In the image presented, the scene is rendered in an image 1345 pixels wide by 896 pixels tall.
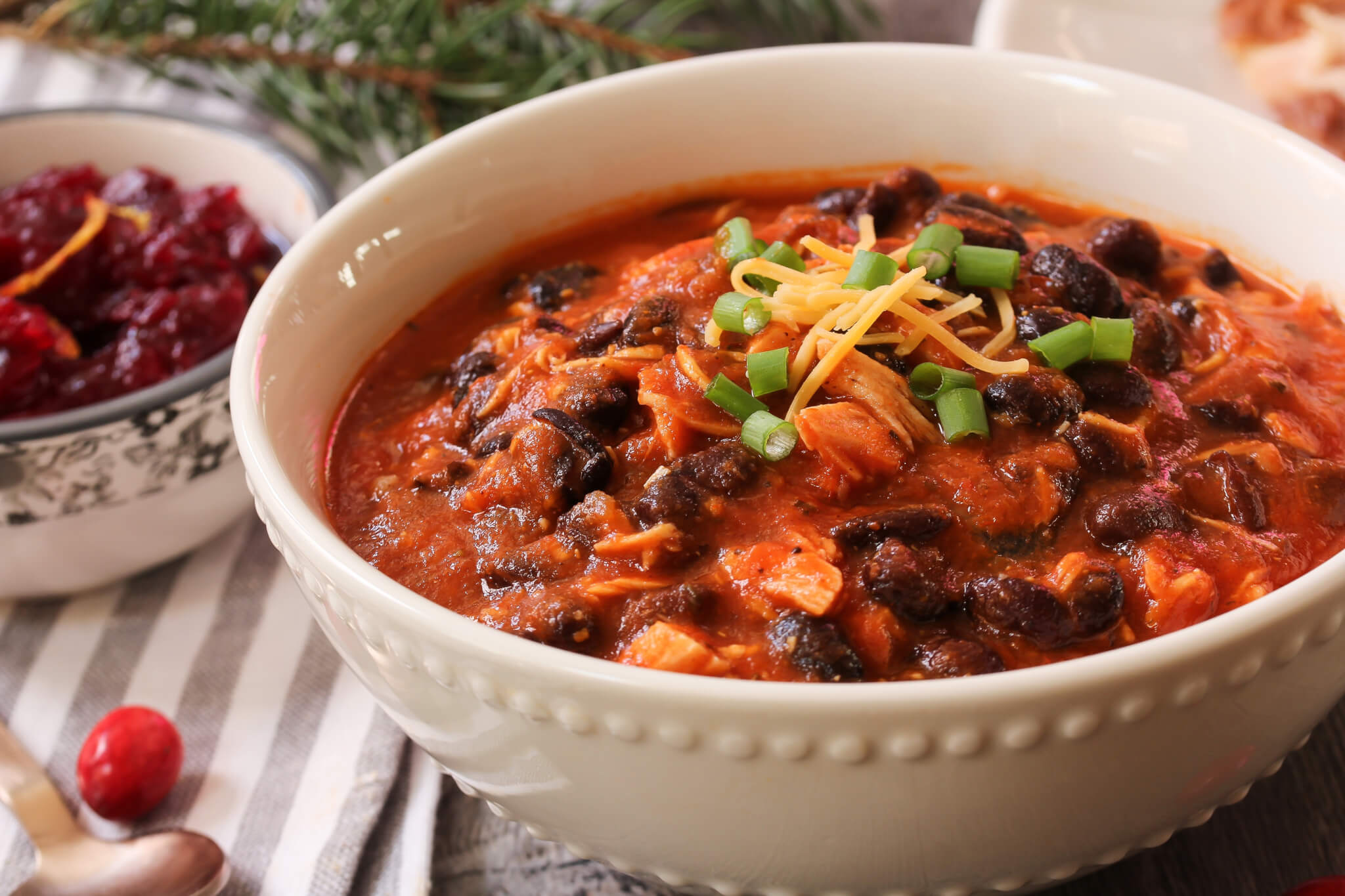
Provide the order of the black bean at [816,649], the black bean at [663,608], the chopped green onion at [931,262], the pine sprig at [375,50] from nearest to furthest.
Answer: the black bean at [816,649] → the black bean at [663,608] → the chopped green onion at [931,262] → the pine sprig at [375,50]

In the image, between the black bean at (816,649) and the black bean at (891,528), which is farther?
the black bean at (891,528)

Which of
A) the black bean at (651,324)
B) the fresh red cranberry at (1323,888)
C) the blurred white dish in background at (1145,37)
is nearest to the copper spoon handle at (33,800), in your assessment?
the black bean at (651,324)

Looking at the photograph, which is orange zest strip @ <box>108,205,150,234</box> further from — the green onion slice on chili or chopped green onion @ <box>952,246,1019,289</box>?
chopped green onion @ <box>952,246,1019,289</box>

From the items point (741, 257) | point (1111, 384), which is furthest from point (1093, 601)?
point (741, 257)

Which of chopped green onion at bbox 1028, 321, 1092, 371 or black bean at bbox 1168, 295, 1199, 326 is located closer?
chopped green onion at bbox 1028, 321, 1092, 371

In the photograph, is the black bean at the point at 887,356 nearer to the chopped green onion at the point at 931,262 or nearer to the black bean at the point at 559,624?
the chopped green onion at the point at 931,262

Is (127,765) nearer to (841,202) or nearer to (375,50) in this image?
(841,202)

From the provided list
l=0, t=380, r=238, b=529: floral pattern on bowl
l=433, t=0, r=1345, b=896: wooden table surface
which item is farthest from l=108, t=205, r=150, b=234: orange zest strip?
l=433, t=0, r=1345, b=896: wooden table surface
